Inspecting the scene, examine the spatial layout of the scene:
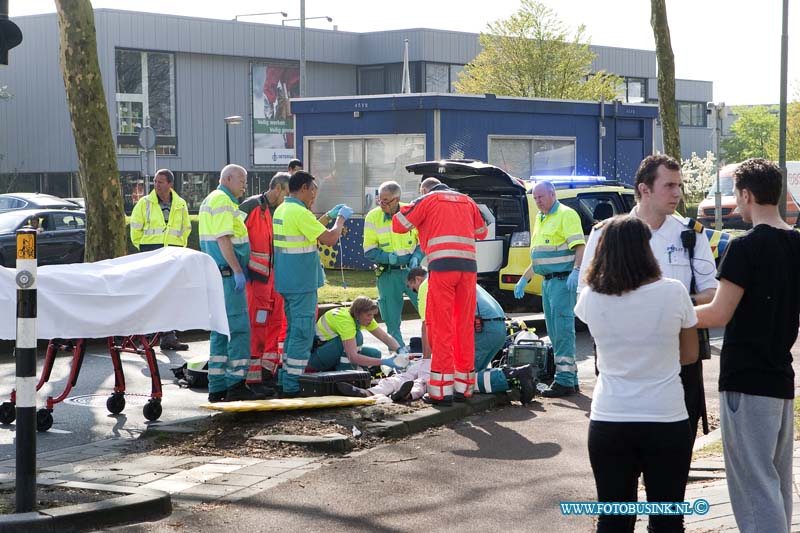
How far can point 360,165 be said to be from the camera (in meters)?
23.6

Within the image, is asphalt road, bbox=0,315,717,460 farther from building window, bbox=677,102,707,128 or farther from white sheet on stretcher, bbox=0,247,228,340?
building window, bbox=677,102,707,128

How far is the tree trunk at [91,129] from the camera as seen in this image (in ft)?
48.1

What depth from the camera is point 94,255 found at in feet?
50.9

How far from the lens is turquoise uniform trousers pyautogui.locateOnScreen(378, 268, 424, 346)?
1292 cm

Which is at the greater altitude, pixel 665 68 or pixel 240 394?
pixel 665 68

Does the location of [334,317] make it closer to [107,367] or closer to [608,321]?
[107,367]

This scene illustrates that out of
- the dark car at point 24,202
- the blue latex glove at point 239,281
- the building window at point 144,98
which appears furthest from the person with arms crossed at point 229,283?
the building window at point 144,98

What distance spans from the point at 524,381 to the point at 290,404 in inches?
85.3

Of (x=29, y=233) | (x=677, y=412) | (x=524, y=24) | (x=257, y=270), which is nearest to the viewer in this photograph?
(x=677, y=412)

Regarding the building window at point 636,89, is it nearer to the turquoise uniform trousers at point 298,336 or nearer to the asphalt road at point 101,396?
the asphalt road at point 101,396

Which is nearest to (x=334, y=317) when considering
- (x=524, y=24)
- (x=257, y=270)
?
(x=257, y=270)

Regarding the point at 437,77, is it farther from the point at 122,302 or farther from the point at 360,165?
the point at 122,302

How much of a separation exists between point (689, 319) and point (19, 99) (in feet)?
167

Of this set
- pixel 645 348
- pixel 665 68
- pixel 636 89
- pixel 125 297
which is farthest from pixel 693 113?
pixel 645 348
